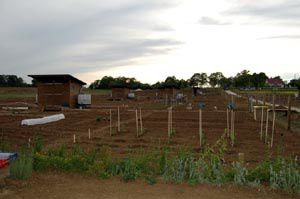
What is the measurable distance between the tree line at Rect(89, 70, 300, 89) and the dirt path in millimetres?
65516

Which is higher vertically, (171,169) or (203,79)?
(203,79)

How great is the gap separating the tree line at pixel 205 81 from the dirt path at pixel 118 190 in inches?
2579

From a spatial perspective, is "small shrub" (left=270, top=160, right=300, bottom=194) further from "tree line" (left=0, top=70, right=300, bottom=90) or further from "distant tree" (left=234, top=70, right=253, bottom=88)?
"distant tree" (left=234, top=70, right=253, bottom=88)

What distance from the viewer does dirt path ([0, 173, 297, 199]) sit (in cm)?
585

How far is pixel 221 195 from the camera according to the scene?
588cm

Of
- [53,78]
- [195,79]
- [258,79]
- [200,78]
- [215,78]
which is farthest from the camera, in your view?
[215,78]

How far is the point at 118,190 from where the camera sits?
20.1ft

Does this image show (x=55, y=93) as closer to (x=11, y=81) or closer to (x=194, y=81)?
(x=11, y=81)

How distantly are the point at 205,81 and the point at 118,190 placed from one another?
114759mm

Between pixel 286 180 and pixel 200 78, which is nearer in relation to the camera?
pixel 286 180

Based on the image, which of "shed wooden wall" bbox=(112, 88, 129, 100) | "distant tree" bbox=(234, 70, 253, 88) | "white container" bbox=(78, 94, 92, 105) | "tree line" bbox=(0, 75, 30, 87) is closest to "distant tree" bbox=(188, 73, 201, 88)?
"distant tree" bbox=(234, 70, 253, 88)

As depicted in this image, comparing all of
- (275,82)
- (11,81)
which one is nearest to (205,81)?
(275,82)

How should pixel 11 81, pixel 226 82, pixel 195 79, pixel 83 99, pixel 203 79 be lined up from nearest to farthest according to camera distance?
1. pixel 83 99
2. pixel 11 81
3. pixel 226 82
4. pixel 195 79
5. pixel 203 79

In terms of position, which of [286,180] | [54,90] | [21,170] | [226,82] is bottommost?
[286,180]
